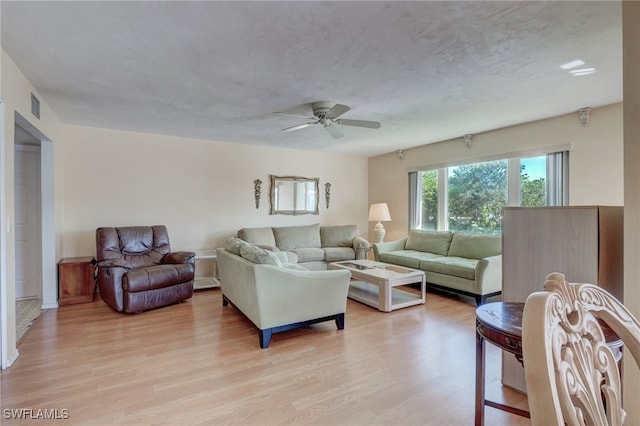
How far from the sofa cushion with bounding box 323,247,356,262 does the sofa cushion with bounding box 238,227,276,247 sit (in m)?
0.98

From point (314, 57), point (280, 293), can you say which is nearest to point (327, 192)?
point (280, 293)

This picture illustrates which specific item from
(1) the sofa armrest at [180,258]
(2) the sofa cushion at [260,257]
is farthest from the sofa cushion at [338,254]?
(2) the sofa cushion at [260,257]

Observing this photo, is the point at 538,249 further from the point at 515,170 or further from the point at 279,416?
the point at 515,170

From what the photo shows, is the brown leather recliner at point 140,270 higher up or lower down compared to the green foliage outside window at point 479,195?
lower down

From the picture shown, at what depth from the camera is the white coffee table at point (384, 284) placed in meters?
3.63

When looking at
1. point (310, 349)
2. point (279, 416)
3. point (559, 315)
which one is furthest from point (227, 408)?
point (559, 315)

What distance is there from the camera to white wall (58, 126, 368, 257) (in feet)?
14.4

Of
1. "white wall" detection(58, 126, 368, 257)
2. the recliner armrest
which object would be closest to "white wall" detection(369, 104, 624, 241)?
"white wall" detection(58, 126, 368, 257)

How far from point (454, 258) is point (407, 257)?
2.24 ft

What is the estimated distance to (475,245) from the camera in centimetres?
451

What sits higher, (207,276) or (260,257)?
(260,257)

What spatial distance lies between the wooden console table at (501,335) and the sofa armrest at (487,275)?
228 centimetres

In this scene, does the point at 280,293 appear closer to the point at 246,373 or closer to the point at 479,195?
the point at 246,373

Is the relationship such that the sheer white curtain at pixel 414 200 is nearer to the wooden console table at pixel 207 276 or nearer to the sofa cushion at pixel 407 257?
the sofa cushion at pixel 407 257
